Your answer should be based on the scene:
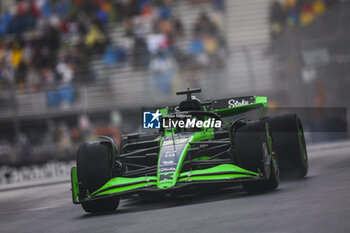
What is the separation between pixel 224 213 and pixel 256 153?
4.86 ft

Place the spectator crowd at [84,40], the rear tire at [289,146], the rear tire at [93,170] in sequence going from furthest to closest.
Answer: the spectator crowd at [84,40]
the rear tire at [289,146]
the rear tire at [93,170]

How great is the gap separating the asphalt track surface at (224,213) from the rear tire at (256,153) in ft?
0.58

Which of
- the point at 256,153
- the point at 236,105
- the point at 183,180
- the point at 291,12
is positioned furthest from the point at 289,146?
the point at 291,12

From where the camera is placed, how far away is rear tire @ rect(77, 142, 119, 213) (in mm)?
8570

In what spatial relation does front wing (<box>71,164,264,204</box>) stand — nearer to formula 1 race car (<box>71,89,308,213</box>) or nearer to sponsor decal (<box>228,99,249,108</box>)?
formula 1 race car (<box>71,89,308,213</box>)

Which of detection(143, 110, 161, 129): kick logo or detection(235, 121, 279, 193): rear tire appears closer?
detection(235, 121, 279, 193): rear tire

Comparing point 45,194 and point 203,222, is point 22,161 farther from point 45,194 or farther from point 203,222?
point 203,222

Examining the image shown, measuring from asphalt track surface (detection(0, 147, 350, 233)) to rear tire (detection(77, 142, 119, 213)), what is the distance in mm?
197

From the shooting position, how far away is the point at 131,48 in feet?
70.4

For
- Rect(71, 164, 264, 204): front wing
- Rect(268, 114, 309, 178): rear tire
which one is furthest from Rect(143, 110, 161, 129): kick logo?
Rect(268, 114, 309, 178): rear tire

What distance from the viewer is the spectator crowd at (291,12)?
1961cm

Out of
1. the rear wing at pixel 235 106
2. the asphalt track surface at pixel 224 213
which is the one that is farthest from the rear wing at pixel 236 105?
the asphalt track surface at pixel 224 213

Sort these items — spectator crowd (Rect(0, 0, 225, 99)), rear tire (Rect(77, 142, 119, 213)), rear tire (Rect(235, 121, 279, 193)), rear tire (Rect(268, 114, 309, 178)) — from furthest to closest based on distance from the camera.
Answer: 1. spectator crowd (Rect(0, 0, 225, 99))
2. rear tire (Rect(268, 114, 309, 178))
3. rear tire (Rect(77, 142, 119, 213))
4. rear tire (Rect(235, 121, 279, 193))

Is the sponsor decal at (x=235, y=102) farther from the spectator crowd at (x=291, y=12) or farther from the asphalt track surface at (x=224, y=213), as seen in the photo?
the spectator crowd at (x=291, y=12)
